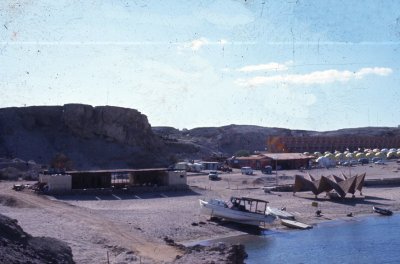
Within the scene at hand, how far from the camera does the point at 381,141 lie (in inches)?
5017

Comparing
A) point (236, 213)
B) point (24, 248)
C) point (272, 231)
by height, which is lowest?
point (272, 231)

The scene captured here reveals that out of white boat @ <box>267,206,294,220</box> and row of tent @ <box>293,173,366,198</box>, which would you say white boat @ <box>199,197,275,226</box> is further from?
row of tent @ <box>293,173,366,198</box>

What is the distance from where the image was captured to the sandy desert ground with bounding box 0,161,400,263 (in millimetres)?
24673

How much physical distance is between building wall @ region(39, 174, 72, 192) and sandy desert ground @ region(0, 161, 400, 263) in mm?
1503

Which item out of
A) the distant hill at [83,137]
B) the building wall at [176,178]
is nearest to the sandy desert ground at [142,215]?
the building wall at [176,178]

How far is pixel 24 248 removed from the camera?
15352 millimetres

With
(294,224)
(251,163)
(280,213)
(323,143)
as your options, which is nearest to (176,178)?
(280,213)

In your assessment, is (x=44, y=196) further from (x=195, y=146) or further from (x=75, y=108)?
(x=195, y=146)

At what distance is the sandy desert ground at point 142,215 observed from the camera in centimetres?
2467

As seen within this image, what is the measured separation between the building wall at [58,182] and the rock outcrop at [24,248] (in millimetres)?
29575

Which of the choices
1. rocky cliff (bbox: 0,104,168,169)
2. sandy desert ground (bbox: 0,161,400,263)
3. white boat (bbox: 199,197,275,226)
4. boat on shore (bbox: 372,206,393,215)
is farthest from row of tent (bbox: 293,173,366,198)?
rocky cliff (bbox: 0,104,168,169)

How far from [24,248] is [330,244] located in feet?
72.4

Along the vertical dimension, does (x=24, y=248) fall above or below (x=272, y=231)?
above

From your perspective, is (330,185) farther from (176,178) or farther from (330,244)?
(330,244)
